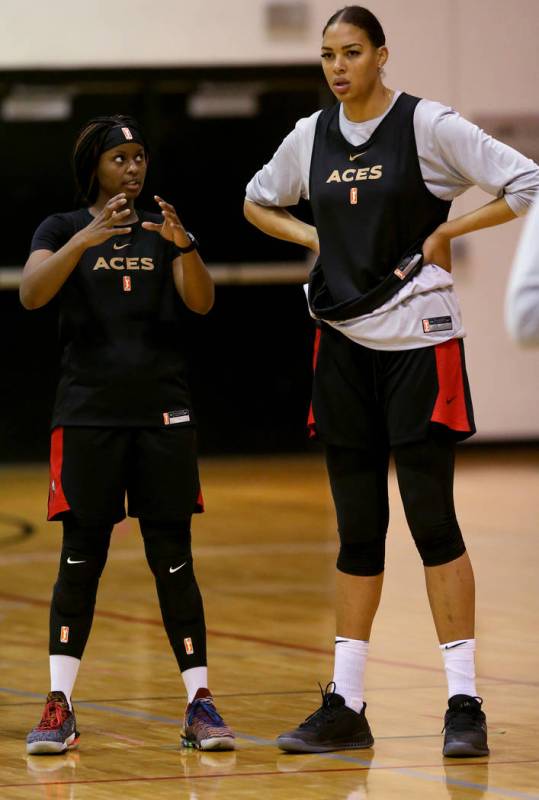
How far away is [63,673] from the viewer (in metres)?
3.96

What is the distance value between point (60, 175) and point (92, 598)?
8126 mm

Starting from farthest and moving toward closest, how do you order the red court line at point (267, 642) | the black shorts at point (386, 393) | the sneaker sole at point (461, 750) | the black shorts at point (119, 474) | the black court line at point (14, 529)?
the black court line at point (14, 529), the red court line at point (267, 642), the black shorts at point (119, 474), the black shorts at point (386, 393), the sneaker sole at point (461, 750)

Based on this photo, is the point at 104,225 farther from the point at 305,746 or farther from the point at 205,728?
the point at 305,746

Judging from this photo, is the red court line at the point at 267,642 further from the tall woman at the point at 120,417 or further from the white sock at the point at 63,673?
the white sock at the point at 63,673

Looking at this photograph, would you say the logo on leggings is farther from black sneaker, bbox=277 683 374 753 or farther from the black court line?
the black court line

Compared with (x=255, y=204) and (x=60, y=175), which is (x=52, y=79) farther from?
(x=255, y=204)

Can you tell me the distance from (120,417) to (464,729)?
113 centimetres

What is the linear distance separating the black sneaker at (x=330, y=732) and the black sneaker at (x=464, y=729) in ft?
0.74

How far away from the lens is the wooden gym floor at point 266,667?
359 cm

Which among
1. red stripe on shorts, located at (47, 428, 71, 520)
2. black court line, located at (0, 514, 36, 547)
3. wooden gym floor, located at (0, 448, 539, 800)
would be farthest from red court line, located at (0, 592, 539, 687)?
black court line, located at (0, 514, 36, 547)

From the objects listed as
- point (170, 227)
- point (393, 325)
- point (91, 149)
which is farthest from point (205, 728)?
point (91, 149)

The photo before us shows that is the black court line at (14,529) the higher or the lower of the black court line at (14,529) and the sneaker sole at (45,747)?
the lower

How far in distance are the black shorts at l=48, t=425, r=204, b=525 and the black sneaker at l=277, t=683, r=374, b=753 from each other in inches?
23.3

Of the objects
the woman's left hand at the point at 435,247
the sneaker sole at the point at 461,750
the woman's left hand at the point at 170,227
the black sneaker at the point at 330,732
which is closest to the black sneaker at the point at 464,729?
the sneaker sole at the point at 461,750
